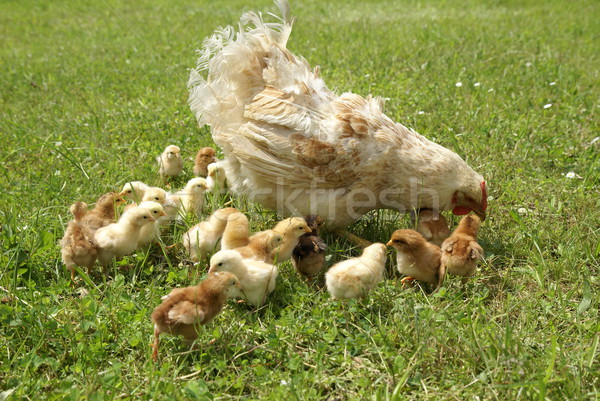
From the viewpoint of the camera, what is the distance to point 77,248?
3172mm

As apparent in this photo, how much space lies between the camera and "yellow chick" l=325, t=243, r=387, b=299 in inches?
117

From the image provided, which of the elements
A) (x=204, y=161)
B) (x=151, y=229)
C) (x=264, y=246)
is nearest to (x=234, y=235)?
(x=264, y=246)

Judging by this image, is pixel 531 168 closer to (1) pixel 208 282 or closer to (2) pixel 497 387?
(2) pixel 497 387

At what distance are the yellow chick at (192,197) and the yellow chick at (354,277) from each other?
1.52 m

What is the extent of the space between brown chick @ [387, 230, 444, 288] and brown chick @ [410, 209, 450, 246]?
0.39 meters

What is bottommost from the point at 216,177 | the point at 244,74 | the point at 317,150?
the point at 216,177

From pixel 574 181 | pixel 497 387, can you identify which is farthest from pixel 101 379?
pixel 574 181

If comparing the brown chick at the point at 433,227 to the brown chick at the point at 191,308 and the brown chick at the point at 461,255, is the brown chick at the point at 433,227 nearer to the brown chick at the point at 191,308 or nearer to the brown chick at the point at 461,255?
the brown chick at the point at 461,255

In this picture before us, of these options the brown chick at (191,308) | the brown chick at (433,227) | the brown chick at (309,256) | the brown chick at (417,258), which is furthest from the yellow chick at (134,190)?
the brown chick at (433,227)

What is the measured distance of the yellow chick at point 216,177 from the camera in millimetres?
4305

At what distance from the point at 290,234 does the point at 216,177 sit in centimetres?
123

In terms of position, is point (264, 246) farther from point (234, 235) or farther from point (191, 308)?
point (191, 308)

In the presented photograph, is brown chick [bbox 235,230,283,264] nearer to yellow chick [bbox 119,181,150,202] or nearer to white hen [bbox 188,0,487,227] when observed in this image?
white hen [bbox 188,0,487,227]

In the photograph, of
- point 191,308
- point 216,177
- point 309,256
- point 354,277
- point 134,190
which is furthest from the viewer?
point 216,177
